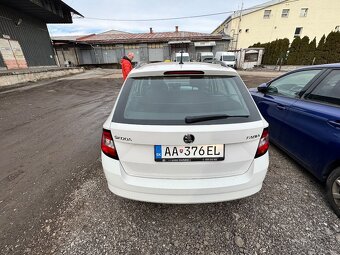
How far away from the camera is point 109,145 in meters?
1.70

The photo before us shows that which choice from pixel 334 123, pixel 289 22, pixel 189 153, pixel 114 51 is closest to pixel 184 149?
pixel 189 153

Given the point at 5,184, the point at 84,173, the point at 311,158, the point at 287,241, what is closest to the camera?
the point at 287,241

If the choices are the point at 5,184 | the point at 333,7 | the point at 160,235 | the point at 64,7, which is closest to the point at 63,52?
the point at 64,7

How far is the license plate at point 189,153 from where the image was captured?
1592 mm

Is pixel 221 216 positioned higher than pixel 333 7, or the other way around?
pixel 333 7

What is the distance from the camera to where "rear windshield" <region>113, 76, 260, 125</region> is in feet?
5.45

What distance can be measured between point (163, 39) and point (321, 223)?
30.4 meters

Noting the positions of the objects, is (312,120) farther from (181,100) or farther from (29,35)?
(29,35)

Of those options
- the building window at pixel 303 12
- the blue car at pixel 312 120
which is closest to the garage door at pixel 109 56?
the building window at pixel 303 12

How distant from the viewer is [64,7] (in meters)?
16.7

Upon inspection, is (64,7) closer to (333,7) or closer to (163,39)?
(163,39)

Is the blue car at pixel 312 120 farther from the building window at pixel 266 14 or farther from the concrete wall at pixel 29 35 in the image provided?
the building window at pixel 266 14

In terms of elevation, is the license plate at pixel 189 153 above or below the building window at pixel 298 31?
below

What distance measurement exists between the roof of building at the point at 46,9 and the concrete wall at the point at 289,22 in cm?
2486
